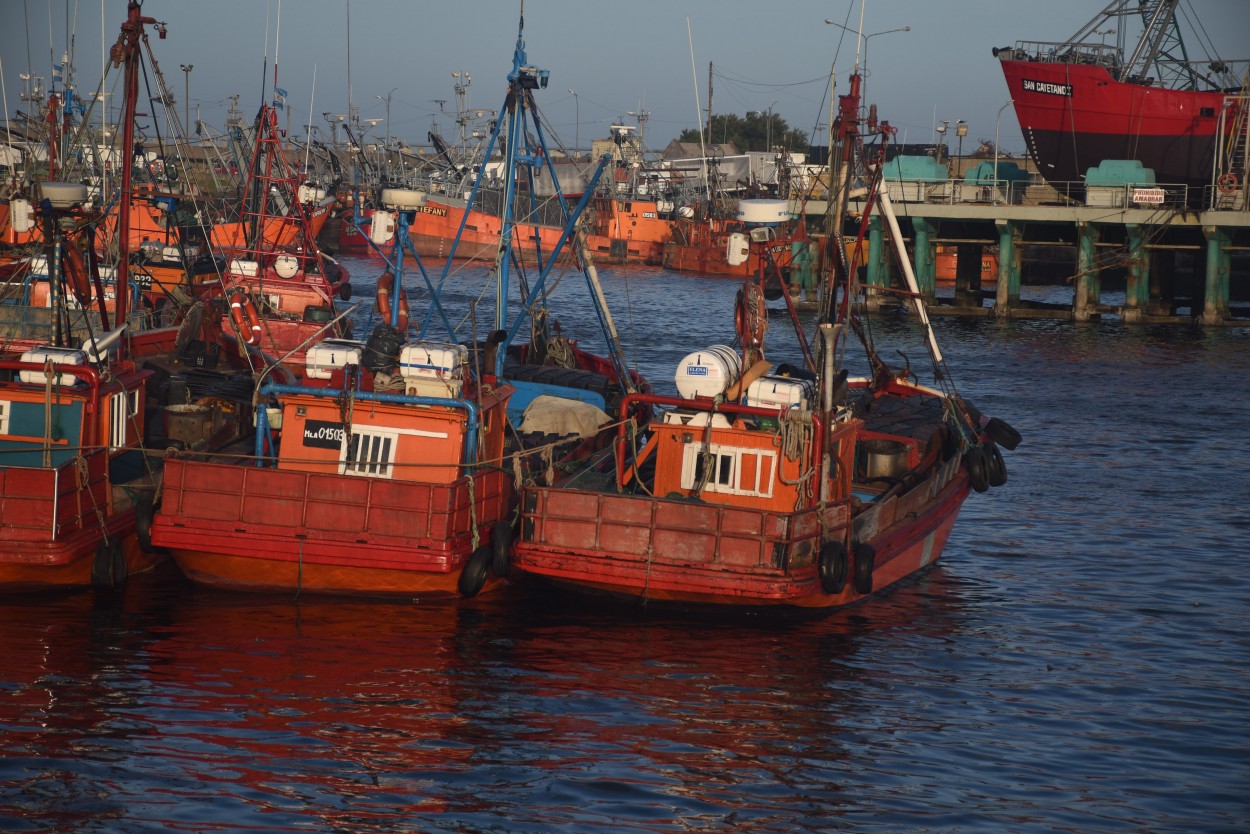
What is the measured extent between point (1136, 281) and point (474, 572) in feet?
136

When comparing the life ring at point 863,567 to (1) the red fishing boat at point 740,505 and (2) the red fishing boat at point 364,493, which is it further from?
(2) the red fishing boat at point 364,493

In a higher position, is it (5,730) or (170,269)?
(170,269)

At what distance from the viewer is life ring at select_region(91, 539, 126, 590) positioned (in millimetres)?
16500

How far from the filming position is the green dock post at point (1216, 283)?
4953 centimetres

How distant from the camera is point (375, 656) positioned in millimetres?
15430

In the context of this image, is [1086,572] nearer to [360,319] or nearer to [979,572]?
[979,572]

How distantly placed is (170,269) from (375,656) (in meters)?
27.4

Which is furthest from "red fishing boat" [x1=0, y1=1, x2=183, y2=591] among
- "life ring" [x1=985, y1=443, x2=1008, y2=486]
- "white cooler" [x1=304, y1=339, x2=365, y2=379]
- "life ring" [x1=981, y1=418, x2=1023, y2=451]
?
"life ring" [x1=981, y1=418, x2=1023, y2=451]

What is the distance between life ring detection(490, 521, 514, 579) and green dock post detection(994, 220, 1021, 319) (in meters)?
40.6

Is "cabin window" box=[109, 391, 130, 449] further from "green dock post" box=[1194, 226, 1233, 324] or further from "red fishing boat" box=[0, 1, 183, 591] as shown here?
"green dock post" box=[1194, 226, 1233, 324]

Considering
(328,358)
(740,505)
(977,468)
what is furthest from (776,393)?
(328,358)

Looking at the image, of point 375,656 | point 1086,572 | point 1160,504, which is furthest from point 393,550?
point 1160,504

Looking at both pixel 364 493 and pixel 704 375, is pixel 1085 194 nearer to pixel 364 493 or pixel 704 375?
pixel 704 375

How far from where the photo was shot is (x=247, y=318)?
2883 centimetres
